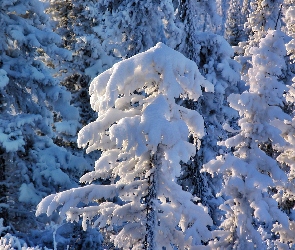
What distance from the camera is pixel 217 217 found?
1320 cm

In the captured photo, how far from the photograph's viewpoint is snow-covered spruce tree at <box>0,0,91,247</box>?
11062mm

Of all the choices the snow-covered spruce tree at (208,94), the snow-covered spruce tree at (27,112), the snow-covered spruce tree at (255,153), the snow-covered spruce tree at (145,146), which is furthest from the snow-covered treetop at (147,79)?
the snow-covered spruce tree at (208,94)

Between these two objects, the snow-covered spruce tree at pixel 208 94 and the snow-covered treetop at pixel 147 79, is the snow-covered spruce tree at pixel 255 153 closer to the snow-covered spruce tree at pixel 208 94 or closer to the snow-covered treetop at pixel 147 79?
the snow-covered treetop at pixel 147 79

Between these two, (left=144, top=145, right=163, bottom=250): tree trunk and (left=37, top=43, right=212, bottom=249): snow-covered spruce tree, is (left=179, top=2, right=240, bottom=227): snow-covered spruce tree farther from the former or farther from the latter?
(left=144, top=145, right=163, bottom=250): tree trunk

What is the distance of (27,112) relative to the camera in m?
12.0

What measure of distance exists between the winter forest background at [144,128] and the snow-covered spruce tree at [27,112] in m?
0.04

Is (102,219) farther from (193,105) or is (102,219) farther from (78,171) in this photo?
(78,171)

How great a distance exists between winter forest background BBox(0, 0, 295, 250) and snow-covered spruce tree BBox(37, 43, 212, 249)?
20mm

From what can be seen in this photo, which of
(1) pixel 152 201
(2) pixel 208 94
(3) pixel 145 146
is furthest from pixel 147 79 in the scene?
(2) pixel 208 94

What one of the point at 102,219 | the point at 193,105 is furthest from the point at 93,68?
the point at 102,219

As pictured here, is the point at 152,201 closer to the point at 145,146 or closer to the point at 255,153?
the point at 145,146

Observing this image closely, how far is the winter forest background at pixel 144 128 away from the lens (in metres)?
5.34

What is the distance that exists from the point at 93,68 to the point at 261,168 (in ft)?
29.8

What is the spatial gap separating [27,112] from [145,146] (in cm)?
814
